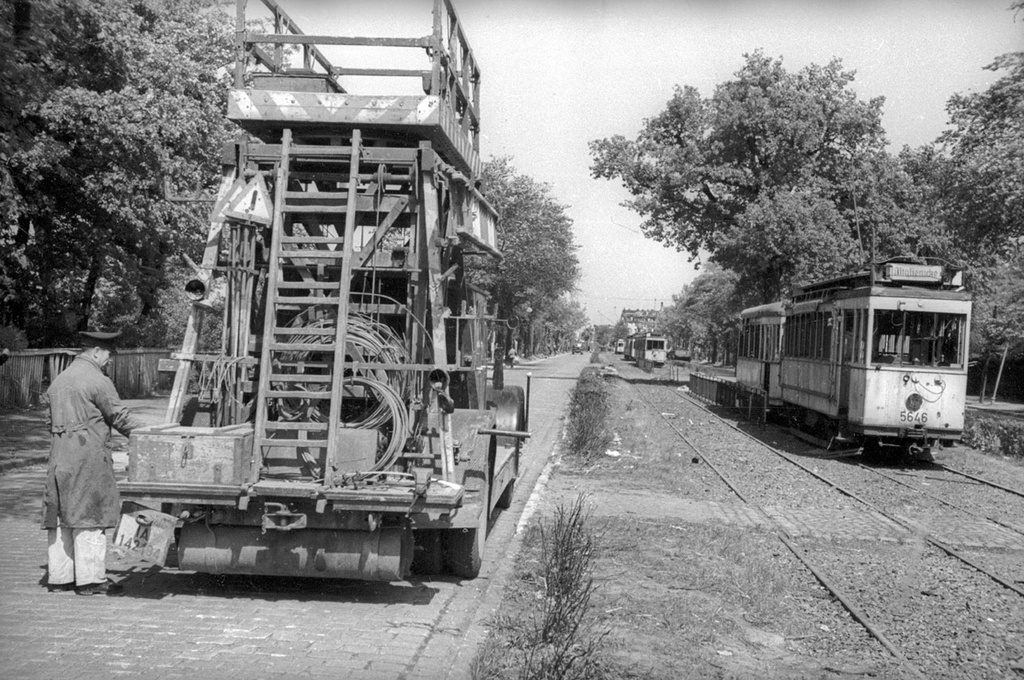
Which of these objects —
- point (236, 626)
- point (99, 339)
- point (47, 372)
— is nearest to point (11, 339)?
point (47, 372)

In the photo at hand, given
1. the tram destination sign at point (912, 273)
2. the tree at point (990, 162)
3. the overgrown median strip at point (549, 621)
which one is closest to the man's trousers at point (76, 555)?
the overgrown median strip at point (549, 621)

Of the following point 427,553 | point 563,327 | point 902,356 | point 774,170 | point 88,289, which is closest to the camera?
point 427,553

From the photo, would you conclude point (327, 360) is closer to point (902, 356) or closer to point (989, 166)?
point (902, 356)

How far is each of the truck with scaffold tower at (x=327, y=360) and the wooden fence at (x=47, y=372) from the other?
412 inches

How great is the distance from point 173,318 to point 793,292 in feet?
80.2

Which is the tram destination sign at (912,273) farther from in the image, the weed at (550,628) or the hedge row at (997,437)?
the weed at (550,628)

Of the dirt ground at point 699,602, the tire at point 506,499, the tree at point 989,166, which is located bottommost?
the dirt ground at point 699,602

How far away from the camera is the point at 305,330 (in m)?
6.89

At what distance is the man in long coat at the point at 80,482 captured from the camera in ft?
21.3

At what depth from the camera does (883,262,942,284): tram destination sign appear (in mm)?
16844

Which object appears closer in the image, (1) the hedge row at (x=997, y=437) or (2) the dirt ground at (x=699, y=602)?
(2) the dirt ground at (x=699, y=602)

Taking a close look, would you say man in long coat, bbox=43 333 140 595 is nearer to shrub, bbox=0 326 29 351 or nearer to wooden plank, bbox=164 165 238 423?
wooden plank, bbox=164 165 238 423

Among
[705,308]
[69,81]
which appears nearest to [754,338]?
[69,81]

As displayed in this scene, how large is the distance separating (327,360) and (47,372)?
16.3 metres
